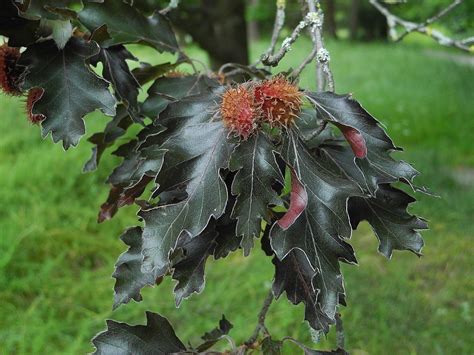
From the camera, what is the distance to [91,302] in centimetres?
299

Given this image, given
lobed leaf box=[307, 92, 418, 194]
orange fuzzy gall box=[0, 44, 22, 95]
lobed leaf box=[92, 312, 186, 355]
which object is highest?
lobed leaf box=[307, 92, 418, 194]

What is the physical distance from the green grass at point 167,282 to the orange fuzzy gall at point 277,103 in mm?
1940

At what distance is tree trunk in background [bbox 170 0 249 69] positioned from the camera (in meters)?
3.89

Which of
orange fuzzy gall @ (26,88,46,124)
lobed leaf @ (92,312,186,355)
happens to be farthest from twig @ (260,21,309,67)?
lobed leaf @ (92,312,186,355)

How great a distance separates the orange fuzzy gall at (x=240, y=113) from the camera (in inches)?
31.8

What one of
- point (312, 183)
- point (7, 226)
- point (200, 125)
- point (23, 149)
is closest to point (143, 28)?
point (200, 125)

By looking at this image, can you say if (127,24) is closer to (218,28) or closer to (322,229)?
(322,229)

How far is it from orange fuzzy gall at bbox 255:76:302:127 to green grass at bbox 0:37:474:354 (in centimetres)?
194

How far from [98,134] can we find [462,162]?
429 cm

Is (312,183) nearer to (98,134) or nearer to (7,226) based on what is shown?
(98,134)

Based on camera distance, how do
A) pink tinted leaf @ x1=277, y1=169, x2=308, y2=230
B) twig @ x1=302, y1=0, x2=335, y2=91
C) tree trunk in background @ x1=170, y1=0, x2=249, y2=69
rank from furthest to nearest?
1. tree trunk in background @ x1=170, y1=0, x2=249, y2=69
2. twig @ x1=302, y1=0, x2=335, y2=91
3. pink tinted leaf @ x1=277, y1=169, x2=308, y2=230

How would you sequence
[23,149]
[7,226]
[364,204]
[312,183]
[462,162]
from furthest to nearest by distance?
[462,162], [23,149], [7,226], [364,204], [312,183]

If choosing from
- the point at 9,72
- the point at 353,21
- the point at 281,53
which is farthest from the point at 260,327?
the point at 353,21

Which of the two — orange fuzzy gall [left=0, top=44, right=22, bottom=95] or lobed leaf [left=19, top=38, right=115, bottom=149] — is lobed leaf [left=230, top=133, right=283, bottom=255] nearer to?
lobed leaf [left=19, top=38, right=115, bottom=149]
